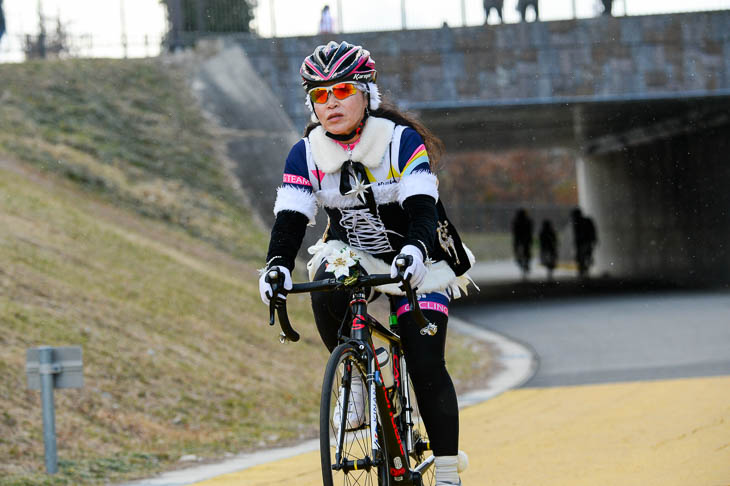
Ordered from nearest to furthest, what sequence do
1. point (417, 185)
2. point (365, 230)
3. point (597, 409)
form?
point (417, 185)
point (365, 230)
point (597, 409)

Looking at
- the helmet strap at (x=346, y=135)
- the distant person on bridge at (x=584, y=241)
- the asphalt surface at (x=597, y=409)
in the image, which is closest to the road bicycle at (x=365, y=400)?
the helmet strap at (x=346, y=135)

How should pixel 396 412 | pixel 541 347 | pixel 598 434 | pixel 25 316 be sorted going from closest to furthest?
1. pixel 396 412
2. pixel 598 434
3. pixel 25 316
4. pixel 541 347

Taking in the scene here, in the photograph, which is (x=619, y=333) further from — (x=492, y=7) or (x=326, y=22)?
(x=326, y=22)

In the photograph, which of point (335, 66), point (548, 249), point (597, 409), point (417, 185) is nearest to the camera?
point (417, 185)

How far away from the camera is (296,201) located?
4375mm

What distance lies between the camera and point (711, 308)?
18297 mm

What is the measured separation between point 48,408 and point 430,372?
10.5 feet

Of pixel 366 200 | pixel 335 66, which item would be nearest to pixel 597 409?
pixel 366 200

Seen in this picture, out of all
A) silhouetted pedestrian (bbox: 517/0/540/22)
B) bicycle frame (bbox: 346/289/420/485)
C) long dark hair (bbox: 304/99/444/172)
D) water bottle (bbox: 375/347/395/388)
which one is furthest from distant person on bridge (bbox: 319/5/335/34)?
bicycle frame (bbox: 346/289/420/485)

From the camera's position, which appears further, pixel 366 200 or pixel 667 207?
pixel 667 207

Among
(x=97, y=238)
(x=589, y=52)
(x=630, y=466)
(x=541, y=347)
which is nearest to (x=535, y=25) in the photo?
(x=589, y=52)

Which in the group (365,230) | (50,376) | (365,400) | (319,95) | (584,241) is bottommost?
(584,241)

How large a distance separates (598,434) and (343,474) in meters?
3.63

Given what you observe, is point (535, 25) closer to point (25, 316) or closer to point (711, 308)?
point (711, 308)
